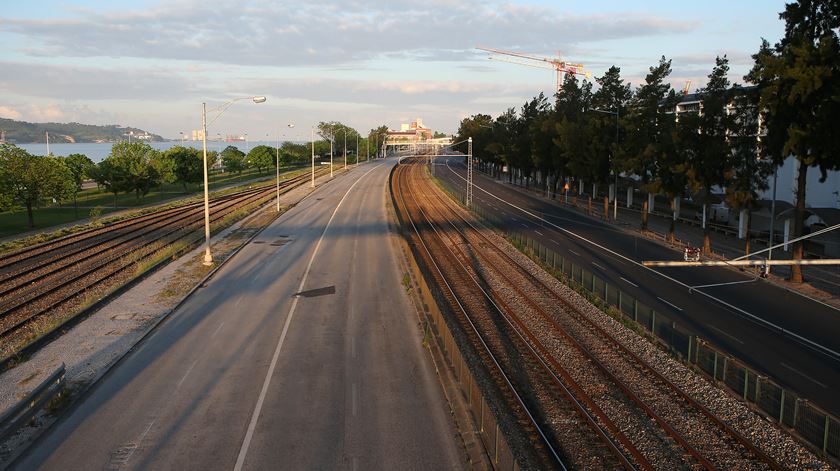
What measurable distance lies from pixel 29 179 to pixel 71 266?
24.5 m

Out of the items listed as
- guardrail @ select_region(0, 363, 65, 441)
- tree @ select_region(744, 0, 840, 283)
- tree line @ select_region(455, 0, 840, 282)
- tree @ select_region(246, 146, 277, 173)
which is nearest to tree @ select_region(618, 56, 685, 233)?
tree line @ select_region(455, 0, 840, 282)

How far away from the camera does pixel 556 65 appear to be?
655 feet

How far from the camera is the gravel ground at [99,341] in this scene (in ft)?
61.6

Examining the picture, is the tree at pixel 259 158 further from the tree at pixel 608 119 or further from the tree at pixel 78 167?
the tree at pixel 608 119

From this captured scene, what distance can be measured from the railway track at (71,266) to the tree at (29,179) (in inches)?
271

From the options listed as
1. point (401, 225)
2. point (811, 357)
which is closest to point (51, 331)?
point (811, 357)

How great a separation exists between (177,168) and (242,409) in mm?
86055

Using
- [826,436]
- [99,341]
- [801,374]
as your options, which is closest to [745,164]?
[801,374]

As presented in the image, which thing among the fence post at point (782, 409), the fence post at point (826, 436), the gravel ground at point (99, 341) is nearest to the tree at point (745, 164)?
the fence post at point (782, 409)

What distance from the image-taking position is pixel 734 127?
42.6 m

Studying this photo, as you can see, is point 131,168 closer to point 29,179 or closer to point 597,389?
point 29,179

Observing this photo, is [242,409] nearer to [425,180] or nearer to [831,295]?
[831,295]

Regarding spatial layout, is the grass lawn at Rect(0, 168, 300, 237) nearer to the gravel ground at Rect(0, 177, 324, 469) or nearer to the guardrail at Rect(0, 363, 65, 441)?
the gravel ground at Rect(0, 177, 324, 469)

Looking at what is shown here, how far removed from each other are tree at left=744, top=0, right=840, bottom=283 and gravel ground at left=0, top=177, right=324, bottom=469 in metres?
30.7
